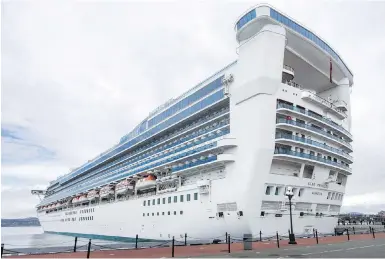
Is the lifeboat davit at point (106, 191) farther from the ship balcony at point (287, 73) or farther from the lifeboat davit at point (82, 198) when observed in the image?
the ship balcony at point (287, 73)

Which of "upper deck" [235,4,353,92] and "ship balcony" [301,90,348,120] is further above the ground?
"upper deck" [235,4,353,92]

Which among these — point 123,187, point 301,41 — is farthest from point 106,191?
point 301,41

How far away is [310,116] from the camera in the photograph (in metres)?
30.2

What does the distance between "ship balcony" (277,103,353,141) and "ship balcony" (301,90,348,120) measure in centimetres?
132

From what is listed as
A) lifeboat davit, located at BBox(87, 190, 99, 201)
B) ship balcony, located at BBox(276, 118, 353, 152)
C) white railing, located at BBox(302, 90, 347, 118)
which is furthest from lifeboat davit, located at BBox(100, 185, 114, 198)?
white railing, located at BBox(302, 90, 347, 118)

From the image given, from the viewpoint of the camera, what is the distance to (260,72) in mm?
27906

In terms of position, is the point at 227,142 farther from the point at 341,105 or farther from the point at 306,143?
the point at 341,105

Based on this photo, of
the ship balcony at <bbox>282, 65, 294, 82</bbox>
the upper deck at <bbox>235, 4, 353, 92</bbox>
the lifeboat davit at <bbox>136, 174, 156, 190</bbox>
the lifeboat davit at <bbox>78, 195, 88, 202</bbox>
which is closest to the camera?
the upper deck at <bbox>235, 4, 353, 92</bbox>

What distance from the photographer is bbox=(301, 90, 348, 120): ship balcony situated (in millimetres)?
30641

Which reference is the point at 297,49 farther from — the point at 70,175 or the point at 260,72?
the point at 70,175

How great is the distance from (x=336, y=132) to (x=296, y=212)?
36.8 feet

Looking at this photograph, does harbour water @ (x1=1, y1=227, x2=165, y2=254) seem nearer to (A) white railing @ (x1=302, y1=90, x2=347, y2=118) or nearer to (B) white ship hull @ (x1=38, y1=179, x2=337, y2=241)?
(B) white ship hull @ (x1=38, y1=179, x2=337, y2=241)

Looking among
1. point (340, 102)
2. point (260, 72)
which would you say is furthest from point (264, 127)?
point (340, 102)

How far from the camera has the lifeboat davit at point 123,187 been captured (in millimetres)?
45094
